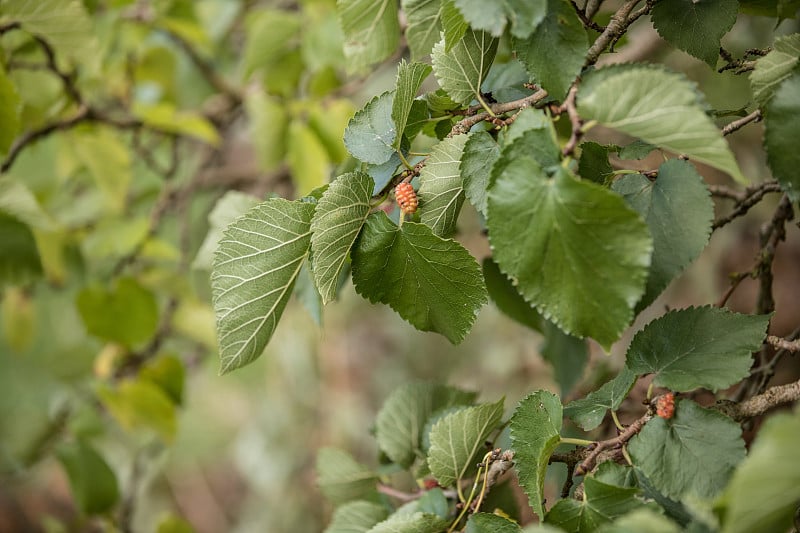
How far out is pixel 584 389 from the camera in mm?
626

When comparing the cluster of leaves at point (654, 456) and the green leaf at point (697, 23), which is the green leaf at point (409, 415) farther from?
the green leaf at point (697, 23)

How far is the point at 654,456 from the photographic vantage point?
11.8 inches

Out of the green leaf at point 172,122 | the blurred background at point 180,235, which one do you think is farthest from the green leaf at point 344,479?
the green leaf at point 172,122

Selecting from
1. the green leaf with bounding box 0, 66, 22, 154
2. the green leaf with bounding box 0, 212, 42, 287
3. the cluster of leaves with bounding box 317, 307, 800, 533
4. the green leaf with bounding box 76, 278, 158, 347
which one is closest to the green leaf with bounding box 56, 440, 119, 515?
the green leaf with bounding box 76, 278, 158, 347

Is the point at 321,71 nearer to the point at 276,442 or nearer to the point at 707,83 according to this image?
the point at 707,83

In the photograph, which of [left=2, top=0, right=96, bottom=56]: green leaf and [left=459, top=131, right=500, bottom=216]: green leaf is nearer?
[left=459, top=131, right=500, bottom=216]: green leaf

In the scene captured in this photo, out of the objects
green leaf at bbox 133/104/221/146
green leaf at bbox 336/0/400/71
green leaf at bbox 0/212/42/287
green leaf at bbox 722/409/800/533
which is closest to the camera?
green leaf at bbox 722/409/800/533

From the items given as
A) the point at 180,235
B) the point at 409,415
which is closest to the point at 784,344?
the point at 409,415

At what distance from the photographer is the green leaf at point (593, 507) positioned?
0.93 ft

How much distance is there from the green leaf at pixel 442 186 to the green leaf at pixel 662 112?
0.09m

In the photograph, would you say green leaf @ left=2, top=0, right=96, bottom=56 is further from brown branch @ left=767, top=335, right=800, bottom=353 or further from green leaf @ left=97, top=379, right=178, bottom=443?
brown branch @ left=767, top=335, right=800, bottom=353

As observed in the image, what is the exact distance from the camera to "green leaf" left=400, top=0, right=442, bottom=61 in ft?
1.30

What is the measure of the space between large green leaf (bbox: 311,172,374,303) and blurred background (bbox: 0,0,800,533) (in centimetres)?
8

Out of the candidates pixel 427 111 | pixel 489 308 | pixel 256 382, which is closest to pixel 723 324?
pixel 427 111
